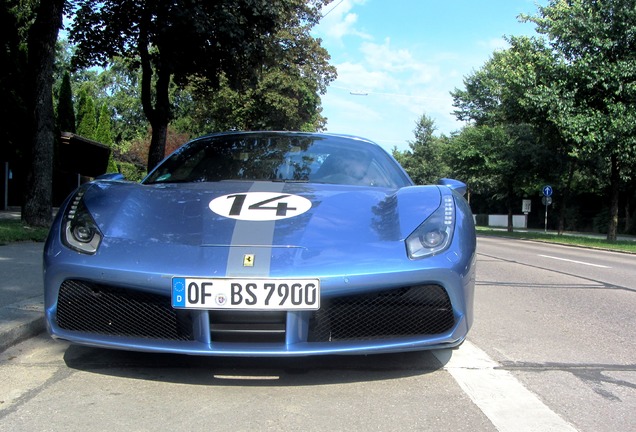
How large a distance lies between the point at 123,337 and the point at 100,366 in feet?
2.08

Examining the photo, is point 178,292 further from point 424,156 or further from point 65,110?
point 424,156

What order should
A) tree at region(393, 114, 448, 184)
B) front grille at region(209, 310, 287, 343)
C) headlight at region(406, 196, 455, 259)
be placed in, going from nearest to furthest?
front grille at region(209, 310, 287, 343)
headlight at region(406, 196, 455, 259)
tree at region(393, 114, 448, 184)

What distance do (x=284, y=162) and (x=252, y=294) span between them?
170cm

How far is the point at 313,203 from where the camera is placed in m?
3.14

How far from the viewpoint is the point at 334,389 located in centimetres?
279

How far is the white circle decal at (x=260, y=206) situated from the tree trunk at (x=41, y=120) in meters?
8.91

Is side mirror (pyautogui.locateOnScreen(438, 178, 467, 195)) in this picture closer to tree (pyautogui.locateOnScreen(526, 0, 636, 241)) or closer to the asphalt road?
the asphalt road

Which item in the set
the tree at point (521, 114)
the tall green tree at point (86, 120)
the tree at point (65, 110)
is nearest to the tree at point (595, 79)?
the tree at point (521, 114)

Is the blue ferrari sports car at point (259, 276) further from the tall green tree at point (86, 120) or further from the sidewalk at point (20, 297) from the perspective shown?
the tall green tree at point (86, 120)

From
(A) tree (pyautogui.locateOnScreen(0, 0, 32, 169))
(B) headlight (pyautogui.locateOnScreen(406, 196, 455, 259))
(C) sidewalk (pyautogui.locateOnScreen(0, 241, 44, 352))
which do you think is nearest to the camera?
(B) headlight (pyautogui.locateOnScreen(406, 196, 455, 259))

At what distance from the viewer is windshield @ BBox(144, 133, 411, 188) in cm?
384

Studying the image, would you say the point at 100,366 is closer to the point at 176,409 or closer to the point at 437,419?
the point at 176,409

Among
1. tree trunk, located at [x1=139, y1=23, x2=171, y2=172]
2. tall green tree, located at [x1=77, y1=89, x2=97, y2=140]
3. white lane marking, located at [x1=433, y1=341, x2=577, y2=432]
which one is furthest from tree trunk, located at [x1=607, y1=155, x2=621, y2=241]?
tall green tree, located at [x1=77, y1=89, x2=97, y2=140]

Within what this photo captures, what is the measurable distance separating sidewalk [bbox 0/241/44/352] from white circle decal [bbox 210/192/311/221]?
5.48 feet
